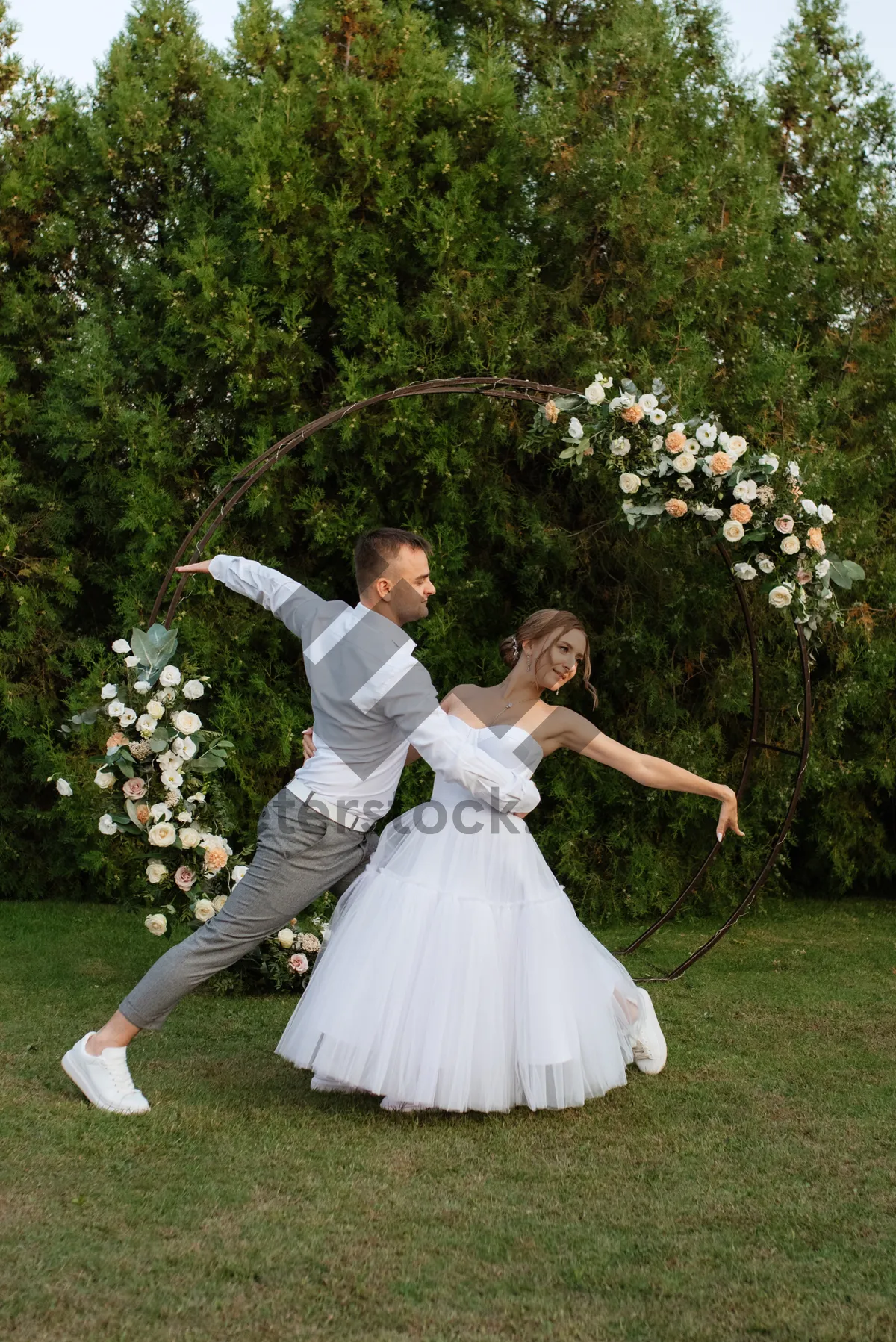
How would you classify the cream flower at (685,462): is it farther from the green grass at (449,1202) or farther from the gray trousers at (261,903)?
the green grass at (449,1202)

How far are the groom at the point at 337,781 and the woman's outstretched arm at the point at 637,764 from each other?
40cm

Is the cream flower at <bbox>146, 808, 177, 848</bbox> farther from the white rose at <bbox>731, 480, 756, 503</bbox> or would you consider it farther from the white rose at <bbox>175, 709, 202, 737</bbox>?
the white rose at <bbox>731, 480, 756, 503</bbox>

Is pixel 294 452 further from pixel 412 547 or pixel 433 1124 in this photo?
pixel 433 1124

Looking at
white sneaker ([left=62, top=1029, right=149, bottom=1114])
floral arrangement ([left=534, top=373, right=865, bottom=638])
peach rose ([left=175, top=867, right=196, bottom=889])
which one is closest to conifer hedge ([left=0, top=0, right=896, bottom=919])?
floral arrangement ([left=534, top=373, right=865, bottom=638])

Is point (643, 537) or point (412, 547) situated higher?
point (643, 537)

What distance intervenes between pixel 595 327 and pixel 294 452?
5.86 feet

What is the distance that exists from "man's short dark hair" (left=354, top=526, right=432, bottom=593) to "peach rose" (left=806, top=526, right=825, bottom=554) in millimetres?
1849

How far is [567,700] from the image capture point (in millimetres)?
7562

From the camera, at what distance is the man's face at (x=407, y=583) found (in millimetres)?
3945

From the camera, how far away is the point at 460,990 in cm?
380

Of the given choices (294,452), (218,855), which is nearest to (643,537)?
(294,452)

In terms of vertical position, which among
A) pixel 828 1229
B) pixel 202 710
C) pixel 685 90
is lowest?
pixel 828 1229

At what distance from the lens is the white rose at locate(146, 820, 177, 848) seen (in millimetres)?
4973

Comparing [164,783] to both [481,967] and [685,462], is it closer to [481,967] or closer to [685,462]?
[481,967]
